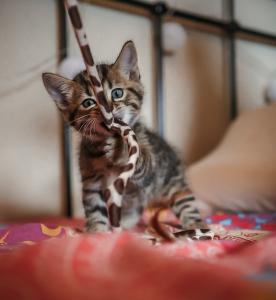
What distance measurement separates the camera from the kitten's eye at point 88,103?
78 cm

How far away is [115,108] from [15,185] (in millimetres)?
781

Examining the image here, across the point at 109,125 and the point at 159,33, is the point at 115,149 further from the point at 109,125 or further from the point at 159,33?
the point at 159,33

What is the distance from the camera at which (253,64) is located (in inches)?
81.9

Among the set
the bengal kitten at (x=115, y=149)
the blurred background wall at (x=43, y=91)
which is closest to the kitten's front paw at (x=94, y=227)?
the bengal kitten at (x=115, y=149)

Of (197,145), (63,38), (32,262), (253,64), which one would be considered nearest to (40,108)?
(63,38)

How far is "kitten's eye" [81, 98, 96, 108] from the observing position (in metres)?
0.78

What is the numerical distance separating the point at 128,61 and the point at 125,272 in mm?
549

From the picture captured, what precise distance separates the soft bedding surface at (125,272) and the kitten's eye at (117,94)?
399 mm

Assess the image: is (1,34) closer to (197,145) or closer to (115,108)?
(115,108)

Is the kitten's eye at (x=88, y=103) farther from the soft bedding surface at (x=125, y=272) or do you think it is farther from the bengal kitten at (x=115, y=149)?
the soft bedding surface at (x=125, y=272)

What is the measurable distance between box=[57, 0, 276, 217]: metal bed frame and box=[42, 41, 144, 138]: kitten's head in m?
0.49

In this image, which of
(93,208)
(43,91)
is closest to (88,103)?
(93,208)

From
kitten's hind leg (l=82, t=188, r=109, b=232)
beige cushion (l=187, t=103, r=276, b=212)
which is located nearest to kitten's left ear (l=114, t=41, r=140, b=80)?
kitten's hind leg (l=82, t=188, r=109, b=232)

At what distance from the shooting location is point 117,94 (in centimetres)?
81
